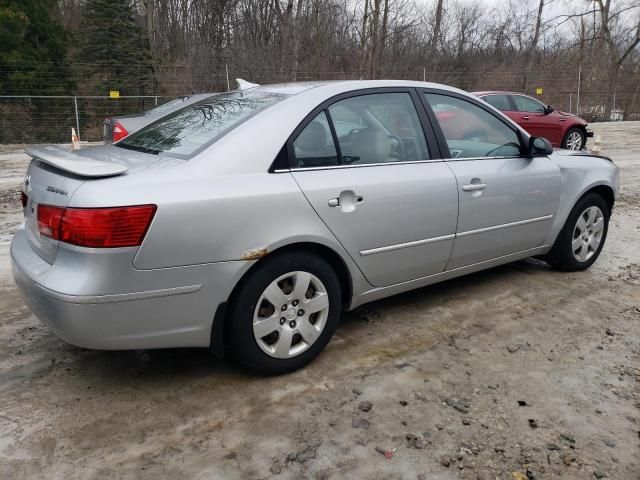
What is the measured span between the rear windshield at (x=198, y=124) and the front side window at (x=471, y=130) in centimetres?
125

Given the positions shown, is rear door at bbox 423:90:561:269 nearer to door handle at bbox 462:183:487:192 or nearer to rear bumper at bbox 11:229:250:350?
door handle at bbox 462:183:487:192

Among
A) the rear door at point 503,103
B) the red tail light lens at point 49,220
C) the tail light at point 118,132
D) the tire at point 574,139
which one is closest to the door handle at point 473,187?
the red tail light lens at point 49,220

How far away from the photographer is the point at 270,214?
9.20 ft

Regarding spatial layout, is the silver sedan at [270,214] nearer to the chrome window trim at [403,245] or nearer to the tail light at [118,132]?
the chrome window trim at [403,245]

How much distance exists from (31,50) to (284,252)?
18.5 metres

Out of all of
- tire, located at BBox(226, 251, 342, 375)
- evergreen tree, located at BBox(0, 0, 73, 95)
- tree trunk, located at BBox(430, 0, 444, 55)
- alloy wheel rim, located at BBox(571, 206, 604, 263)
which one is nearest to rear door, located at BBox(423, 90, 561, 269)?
alloy wheel rim, located at BBox(571, 206, 604, 263)

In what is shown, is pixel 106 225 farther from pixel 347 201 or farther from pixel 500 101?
pixel 500 101

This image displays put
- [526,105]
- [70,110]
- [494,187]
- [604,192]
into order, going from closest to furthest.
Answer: [494,187]
[604,192]
[526,105]
[70,110]

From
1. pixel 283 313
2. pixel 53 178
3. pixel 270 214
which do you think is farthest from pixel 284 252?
pixel 53 178

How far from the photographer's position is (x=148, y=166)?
274 cm

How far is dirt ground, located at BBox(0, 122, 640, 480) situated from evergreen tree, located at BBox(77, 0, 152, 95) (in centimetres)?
1766

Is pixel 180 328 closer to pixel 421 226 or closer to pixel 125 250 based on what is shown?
pixel 125 250

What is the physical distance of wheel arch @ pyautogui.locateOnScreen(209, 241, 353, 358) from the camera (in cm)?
277

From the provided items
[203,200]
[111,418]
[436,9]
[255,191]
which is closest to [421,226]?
[255,191]
